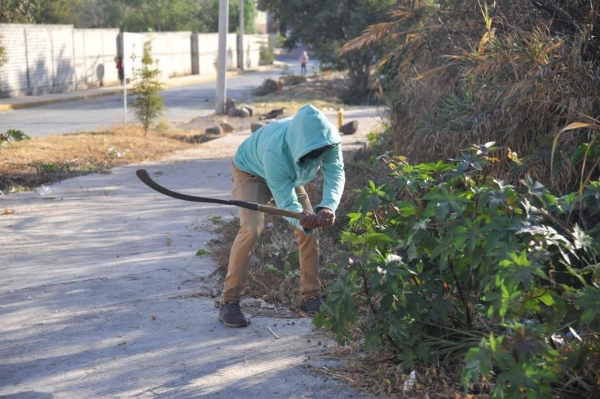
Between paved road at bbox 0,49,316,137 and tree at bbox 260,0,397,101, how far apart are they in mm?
3090

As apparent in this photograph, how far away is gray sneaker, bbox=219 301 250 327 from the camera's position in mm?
5250

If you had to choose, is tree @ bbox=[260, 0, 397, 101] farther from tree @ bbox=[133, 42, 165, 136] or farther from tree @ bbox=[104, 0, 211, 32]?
tree @ bbox=[104, 0, 211, 32]

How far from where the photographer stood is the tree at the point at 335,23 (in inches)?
1032

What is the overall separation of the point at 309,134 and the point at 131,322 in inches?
70.8

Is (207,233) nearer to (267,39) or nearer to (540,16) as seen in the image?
(540,16)

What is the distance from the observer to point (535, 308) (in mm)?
3629

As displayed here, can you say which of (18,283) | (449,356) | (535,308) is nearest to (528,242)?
(535,308)

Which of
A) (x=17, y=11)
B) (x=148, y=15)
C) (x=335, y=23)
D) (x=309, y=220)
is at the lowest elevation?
(x=309, y=220)

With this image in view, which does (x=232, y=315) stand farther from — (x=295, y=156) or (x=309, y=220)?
(x=295, y=156)

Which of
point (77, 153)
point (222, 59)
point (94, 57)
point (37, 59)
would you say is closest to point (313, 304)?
point (77, 153)

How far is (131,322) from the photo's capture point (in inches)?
212

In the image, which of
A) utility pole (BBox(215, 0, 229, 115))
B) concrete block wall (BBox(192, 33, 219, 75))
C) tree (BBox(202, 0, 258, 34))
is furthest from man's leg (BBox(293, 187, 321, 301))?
tree (BBox(202, 0, 258, 34))

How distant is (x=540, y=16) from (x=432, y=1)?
3.37 metres

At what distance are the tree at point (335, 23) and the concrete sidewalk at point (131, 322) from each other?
18077 millimetres
